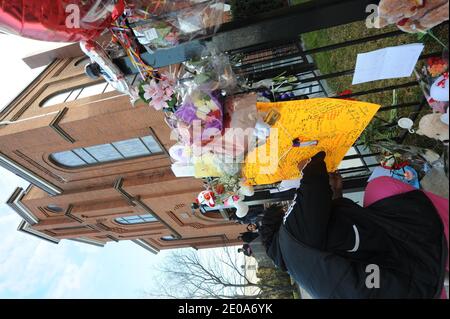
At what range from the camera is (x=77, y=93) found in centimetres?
955

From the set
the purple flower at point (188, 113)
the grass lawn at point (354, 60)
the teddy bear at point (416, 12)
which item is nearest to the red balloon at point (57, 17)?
the purple flower at point (188, 113)

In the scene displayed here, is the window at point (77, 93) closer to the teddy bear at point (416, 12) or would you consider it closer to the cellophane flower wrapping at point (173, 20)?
the cellophane flower wrapping at point (173, 20)

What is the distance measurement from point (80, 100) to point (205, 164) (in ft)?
22.9

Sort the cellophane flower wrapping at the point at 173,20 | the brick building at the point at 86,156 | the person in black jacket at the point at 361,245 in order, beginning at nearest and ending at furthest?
the person in black jacket at the point at 361,245 < the cellophane flower wrapping at the point at 173,20 < the brick building at the point at 86,156

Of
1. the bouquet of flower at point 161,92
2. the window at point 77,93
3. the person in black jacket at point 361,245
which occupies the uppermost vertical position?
the window at point 77,93

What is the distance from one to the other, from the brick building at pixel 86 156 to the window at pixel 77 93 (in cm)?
4

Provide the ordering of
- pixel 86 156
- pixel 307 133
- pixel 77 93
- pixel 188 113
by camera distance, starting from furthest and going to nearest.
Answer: pixel 77 93 < pixel 86 156 < pixel 307 133 < pixel 188 113

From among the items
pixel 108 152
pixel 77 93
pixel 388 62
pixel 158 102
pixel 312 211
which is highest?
pixel 77 93

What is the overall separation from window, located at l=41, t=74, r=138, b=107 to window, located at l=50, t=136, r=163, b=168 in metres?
1.43

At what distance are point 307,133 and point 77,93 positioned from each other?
8592 millimetres

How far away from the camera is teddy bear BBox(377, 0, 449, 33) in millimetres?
Answer: 2281

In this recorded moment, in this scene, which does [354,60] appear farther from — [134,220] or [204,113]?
[134,220]

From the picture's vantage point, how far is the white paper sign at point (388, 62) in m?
2.51

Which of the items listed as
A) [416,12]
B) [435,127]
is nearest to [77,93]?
[416,12]
